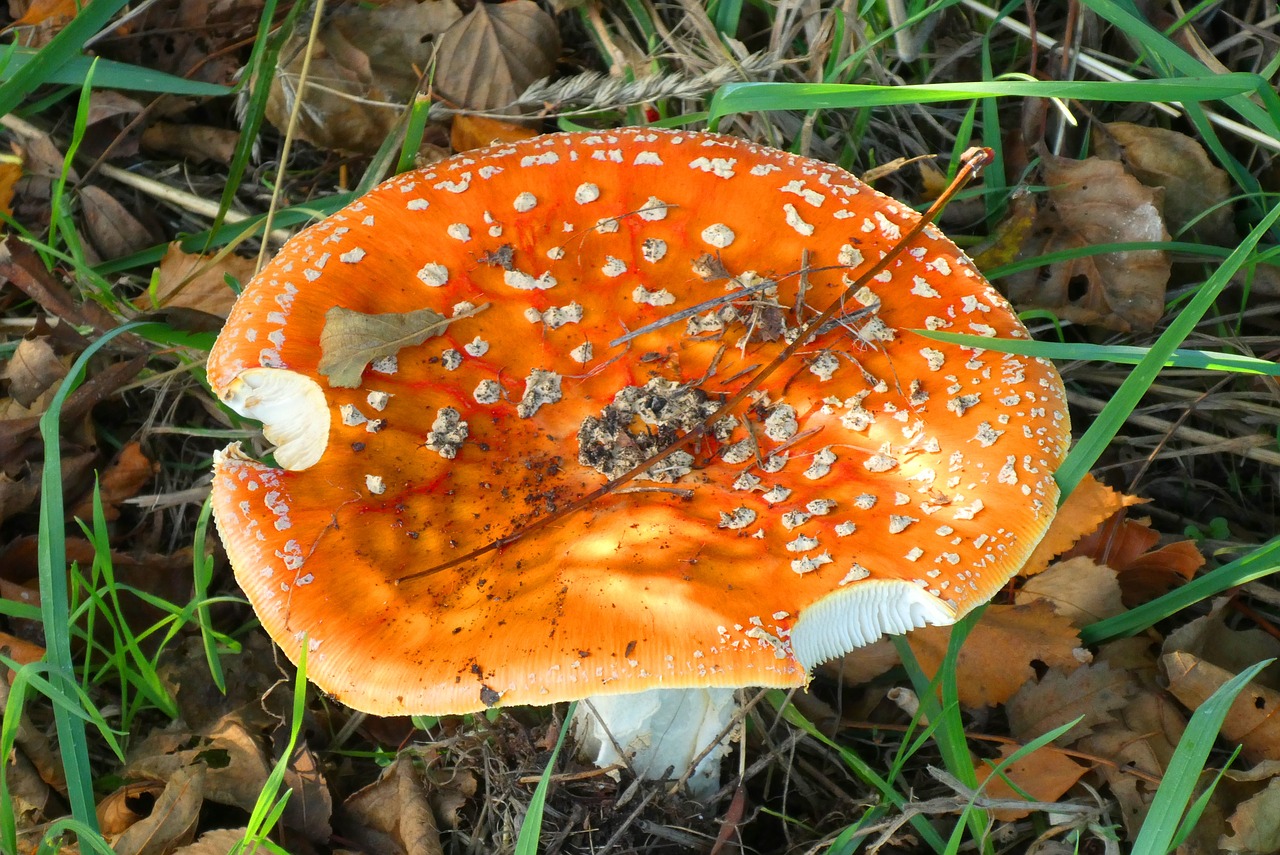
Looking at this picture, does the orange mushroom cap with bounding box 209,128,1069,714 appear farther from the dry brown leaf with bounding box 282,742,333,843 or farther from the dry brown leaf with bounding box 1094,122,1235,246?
the dry brown leaf with bounding box 1094,122,1235,246

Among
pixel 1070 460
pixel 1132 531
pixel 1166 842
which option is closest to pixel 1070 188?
pixel 1132 531

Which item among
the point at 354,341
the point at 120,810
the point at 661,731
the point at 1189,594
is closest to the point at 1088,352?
the point at 1189,594

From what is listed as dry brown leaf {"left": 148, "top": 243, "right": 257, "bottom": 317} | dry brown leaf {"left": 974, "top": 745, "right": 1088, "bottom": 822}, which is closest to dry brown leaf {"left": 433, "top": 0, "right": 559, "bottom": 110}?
dry brown leaf {"left": 148, "top": 243, "right": 257, "bottom": 317}

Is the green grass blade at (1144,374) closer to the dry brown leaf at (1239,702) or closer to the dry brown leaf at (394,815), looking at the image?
the dry brown leaf at (1239,702)

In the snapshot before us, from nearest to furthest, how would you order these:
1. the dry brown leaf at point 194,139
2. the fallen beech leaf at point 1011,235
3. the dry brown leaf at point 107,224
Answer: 1. the fallen beech leaf at point 1011,235
2. the dry brown leaf at point 107,224
3. the dry brown leaf at point 194,139

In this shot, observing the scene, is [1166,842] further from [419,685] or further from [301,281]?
[301,281]

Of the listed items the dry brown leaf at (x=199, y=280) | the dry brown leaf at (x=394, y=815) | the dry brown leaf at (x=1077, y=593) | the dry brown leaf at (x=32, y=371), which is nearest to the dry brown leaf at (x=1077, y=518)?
the dry brown leaf at (x=1077, y=593)

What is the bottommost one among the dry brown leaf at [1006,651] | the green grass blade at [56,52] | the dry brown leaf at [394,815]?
the dry brown leaf at [394,815]
